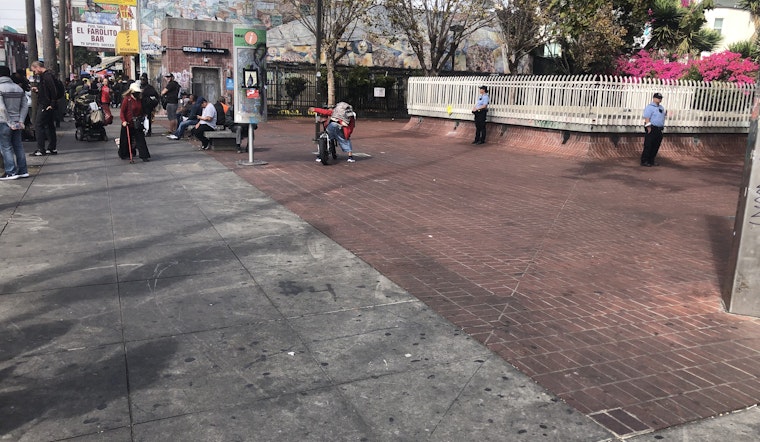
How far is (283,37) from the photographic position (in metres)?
36.1

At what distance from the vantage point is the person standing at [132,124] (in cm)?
1234

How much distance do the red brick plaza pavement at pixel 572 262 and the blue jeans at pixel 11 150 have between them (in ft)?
12.2

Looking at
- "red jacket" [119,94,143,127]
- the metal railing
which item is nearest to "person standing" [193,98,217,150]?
"red jacket" [119,94,143,127]

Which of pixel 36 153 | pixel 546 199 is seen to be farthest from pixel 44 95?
pixel 546 199

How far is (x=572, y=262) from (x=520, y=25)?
23343 millimetres

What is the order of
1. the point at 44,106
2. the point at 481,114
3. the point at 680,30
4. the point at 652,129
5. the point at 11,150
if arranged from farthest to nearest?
the point at 680,30 → the point at 481,114 → the point at 652,129 → the point at 44,106 → the point at 11,150

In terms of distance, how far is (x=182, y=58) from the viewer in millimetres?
29391

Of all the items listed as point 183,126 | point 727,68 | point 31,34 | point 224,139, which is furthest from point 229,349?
point 727,68

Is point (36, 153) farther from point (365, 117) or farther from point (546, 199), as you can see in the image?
point (365, 117)

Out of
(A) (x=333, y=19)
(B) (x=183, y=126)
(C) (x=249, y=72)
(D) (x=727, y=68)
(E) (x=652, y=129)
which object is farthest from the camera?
(A) (x=333, y=19)

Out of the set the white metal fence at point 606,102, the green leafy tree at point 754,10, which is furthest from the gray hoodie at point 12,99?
the green leafy tree at point 754,10

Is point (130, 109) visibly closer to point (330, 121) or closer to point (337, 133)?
point (330, 121)

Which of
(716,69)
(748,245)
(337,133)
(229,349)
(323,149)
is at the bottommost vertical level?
(229,349)

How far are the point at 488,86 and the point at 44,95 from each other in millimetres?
13001
